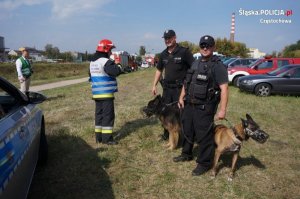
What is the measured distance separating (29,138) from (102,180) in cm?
147

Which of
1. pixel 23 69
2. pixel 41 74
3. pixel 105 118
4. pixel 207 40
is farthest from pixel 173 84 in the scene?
pixel 41 74

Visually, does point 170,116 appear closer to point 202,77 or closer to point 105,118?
point 105,118

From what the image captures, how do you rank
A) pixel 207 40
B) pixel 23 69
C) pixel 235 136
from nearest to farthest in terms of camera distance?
pixel 207 40, pixel 235 136, pixel 23 69

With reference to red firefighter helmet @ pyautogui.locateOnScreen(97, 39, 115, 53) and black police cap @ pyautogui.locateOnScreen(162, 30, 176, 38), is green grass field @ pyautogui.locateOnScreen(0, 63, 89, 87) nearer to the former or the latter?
red firefighter helmet @ pyautogui.locateOnScreen(97, 39, 115, 53)

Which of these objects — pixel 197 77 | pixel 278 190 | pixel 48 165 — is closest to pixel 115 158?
pixel 48 165

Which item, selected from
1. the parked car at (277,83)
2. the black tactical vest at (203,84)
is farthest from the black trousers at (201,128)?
the parked car at (277,83)

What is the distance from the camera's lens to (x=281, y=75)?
1275 cm

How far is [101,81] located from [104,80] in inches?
2.1

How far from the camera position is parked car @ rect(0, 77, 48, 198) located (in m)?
2.25

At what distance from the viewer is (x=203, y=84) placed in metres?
4.22

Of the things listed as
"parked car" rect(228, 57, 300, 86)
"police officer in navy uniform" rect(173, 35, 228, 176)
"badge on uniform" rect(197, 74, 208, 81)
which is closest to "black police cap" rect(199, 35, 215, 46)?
"police officer in navy uniform" rect(173, 35, 228, 176)

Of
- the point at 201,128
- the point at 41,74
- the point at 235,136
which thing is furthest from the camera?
the point at 41,74

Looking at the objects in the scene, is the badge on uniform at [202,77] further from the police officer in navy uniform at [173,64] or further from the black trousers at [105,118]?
the black trousers at [105,118]

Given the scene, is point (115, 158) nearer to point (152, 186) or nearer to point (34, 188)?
point (152, 186)
